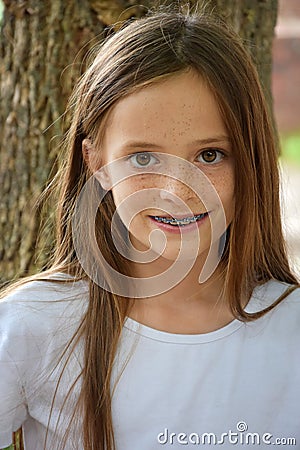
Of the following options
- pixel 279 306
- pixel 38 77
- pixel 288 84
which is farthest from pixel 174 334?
pixel 288 84

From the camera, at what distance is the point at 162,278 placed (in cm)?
164

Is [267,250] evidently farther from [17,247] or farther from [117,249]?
[17,247]

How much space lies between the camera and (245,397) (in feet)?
5.19

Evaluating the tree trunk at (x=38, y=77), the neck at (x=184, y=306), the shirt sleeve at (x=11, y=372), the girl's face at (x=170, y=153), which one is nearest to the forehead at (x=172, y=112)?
the girl's face at (x=170, y=153)

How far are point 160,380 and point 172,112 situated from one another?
487 mm

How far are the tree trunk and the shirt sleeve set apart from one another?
1.58 ft

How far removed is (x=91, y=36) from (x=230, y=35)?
1.69ft

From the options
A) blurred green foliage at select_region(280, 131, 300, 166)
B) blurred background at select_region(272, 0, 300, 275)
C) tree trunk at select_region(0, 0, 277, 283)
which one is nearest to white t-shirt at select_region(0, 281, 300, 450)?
tree trunk at select_region(0, 0, 277, 283)

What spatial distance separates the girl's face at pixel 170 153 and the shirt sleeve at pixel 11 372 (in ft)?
0.94

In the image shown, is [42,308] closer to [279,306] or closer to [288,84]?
[279,306]

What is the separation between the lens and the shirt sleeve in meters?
1.53

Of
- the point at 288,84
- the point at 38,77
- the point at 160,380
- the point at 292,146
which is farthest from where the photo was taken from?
the point at 288,84

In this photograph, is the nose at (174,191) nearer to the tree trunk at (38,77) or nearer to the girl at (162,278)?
the girl at (162,278)

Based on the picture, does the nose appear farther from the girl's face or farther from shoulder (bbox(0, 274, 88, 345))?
shoulder (bbox(0, 274, 88, 345))
